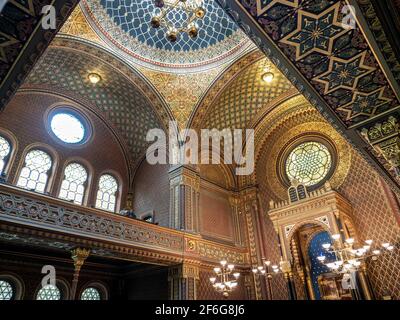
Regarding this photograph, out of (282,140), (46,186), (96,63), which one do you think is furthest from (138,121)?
(282,140)

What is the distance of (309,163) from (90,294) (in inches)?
428

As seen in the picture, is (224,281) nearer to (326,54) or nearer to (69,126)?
(326,54)

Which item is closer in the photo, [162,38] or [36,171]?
[36,171]

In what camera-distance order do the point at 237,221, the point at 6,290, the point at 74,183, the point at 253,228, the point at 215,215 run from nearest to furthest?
the point at 6,290 < the point at 74,183 < the point at 215,215 < the point at 253,228 < the point at 237,221

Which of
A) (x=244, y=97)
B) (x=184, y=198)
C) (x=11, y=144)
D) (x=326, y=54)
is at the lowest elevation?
(x=326, y=54)

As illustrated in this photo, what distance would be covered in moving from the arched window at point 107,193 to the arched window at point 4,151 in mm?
3855

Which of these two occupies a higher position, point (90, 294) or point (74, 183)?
point (74, 183)

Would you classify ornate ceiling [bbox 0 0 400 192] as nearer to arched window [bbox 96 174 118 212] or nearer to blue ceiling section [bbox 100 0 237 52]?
blue ceiling section [bbox 100 0 237 52]

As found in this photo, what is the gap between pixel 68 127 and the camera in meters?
12.6

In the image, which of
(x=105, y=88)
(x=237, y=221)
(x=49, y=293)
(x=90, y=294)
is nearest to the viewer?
(x=49, y=293)

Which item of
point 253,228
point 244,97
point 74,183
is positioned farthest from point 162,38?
point 253,228

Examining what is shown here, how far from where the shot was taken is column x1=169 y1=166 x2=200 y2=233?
37.9 ft

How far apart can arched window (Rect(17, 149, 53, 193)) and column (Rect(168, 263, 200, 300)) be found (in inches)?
236

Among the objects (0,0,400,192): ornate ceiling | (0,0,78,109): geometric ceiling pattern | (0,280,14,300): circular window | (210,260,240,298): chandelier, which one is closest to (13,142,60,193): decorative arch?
(0,0,400,192): ornate ceiling
